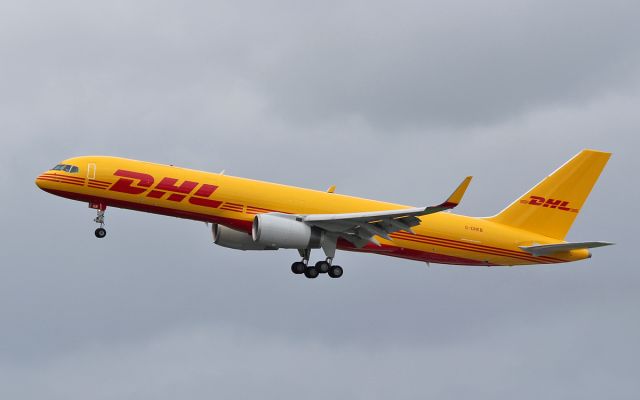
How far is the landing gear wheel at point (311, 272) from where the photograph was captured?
7250 centimetres

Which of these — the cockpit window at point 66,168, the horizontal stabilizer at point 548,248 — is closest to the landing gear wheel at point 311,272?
the horizontal stabilizer at point 548,248

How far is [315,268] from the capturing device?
72.5m

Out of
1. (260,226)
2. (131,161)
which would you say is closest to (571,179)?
(260,226)

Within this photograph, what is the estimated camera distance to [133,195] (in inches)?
2682

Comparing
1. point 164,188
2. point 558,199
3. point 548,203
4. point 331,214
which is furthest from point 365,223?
point 558,199

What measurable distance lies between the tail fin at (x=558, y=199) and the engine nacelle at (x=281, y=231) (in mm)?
13504

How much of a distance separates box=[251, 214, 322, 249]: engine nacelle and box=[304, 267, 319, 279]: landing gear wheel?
214cm

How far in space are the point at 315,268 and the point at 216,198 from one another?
7216 millimetres

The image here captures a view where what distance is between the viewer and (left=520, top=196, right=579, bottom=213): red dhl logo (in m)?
78.8

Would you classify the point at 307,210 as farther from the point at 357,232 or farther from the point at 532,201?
the point at 532,201

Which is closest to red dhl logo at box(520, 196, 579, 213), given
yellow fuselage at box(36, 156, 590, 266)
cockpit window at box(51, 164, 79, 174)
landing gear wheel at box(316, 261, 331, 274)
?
yellow fuselage at box(36, 156, 590, 266)

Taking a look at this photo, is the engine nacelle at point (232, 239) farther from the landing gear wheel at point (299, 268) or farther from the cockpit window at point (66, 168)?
the cockpit window at point (66, 168)

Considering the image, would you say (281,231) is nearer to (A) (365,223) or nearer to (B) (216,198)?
(B) (216,198)

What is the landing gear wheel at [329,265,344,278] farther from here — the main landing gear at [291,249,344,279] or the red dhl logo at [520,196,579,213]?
the red dhl logo at [520,196,579,213]
